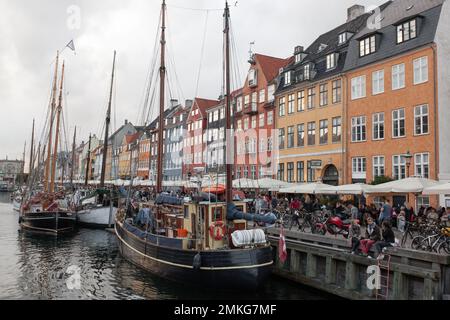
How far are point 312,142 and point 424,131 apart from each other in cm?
1107

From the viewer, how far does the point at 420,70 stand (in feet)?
89.4

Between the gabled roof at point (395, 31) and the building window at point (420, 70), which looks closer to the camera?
the gabled roof at point (395, 31)

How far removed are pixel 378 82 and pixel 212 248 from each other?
20647mm

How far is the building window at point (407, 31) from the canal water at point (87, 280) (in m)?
19.7

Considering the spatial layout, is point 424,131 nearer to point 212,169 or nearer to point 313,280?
point 313,280

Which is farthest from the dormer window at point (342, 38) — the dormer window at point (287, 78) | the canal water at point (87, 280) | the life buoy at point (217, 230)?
the life buoy at point (217, 230)

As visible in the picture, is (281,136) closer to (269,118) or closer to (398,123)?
(269,118)

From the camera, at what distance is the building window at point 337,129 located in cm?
3341

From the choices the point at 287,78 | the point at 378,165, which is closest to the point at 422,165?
the point at 378,165

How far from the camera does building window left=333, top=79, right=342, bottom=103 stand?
33.8 metres

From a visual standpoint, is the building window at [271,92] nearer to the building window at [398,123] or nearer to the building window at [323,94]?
the building window at [323,94]

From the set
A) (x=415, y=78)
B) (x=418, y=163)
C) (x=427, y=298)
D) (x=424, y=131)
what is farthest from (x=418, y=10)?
(x=427, y=298)

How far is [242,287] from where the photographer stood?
48.9 feet

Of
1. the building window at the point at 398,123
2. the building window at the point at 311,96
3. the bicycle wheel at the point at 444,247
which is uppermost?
the building window at the point at 311,96
